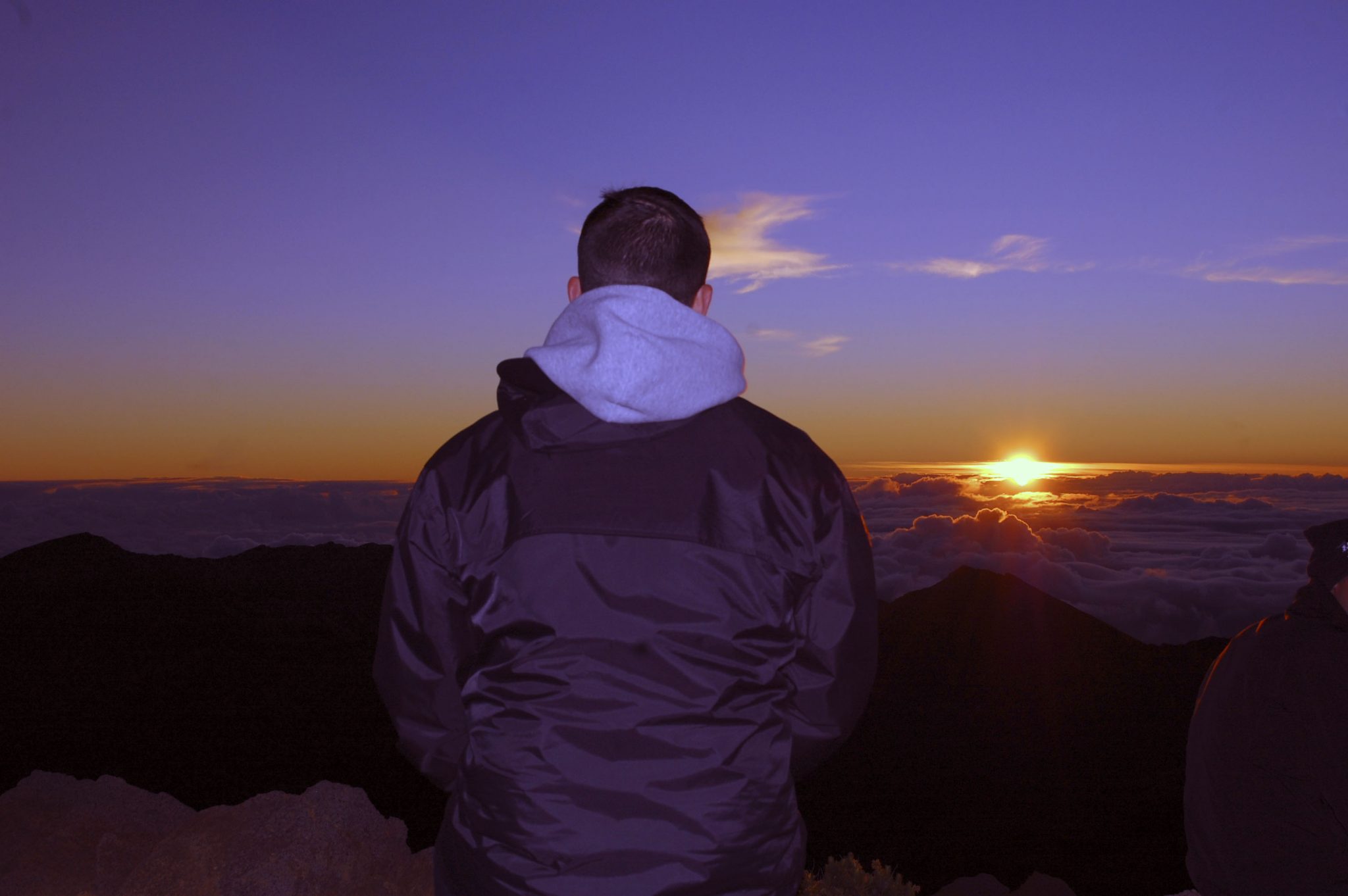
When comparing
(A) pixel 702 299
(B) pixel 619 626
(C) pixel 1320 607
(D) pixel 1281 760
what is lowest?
(D) pixel 1281 760

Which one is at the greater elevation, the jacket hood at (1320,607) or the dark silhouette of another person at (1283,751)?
the jacket hood at (1320,607)

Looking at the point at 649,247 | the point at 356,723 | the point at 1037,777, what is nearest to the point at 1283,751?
the point at 649,247

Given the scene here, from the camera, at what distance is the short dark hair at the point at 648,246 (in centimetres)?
225

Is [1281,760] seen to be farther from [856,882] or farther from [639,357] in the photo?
[856,882]

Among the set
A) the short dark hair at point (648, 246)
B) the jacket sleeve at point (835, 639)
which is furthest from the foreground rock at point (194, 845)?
the short dark hair at point (648, 246)

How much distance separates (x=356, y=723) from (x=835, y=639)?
15920 cm

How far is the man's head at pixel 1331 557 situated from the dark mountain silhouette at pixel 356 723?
112 m

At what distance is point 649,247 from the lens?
226cm

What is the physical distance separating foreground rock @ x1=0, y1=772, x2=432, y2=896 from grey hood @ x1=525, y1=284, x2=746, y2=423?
3048 cm

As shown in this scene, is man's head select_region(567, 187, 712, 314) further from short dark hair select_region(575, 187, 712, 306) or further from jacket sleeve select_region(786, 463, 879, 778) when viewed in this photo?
jacket sleeve select_region(786, 463, 879, 778)

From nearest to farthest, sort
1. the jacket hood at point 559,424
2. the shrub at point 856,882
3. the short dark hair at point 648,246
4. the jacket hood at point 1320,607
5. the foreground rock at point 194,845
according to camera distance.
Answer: the jacket hood at point 559,424
the short dark hair at point 648,246
the jacket hood at point 1320,607
the foreground rock at point 194,845
the shrub at point 856,882

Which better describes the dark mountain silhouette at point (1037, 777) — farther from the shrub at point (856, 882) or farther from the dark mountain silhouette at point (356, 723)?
the shrub at point (856, 882)

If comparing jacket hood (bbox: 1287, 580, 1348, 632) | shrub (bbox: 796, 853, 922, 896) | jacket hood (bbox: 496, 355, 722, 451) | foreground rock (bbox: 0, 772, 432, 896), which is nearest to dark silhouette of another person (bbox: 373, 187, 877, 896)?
jacket hood (bbox: 496, 355, 722, 451)

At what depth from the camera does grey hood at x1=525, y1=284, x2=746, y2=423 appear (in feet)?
6.71
